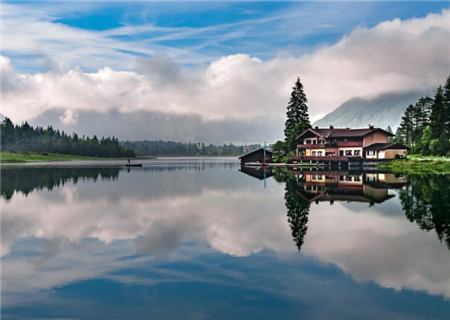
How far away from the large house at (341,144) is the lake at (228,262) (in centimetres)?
6521

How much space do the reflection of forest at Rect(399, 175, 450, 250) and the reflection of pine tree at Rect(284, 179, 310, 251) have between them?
529 cm

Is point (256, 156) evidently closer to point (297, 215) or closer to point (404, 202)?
point (404, 202)

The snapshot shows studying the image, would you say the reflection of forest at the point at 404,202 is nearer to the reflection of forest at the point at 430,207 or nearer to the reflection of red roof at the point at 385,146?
the reflection of forest at the point at 430,207

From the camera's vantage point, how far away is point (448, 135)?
80.4 meters

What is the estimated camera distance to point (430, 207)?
2508 cm

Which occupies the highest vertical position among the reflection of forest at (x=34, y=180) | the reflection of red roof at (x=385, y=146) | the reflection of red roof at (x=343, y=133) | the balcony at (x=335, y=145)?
the reflection of red roof at (x=343, y=133)

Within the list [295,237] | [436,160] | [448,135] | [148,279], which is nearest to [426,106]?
[448,135]

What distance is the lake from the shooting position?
10188 mm

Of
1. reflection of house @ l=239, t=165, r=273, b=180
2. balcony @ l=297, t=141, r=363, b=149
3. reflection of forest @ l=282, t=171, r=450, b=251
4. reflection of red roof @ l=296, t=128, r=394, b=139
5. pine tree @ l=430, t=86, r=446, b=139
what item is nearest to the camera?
reflection of forest @ l=282, t=171, r=450, b=251

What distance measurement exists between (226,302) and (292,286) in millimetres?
2085

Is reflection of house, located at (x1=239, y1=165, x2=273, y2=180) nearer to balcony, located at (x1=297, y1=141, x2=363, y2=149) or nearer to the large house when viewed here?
the large house

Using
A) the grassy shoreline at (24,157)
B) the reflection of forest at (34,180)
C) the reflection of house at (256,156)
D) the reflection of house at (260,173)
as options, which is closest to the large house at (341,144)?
the reflection of house at (256,156)

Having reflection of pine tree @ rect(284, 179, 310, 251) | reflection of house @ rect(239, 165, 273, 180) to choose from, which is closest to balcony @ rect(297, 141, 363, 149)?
reflection of house @ rect(239, 165, 273, 180)

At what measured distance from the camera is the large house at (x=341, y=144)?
89.8m
